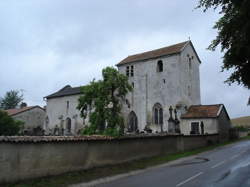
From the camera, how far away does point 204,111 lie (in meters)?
33.0

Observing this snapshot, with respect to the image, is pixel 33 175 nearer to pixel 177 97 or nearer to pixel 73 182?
pixel 73 182

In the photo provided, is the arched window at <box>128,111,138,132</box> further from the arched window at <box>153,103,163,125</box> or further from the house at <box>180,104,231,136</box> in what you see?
the house at <box>180,104,231,136</box>

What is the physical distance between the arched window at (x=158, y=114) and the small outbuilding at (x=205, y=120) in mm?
3711

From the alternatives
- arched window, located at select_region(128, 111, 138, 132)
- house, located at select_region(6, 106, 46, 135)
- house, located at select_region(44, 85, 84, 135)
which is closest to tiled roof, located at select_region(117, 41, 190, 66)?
arched window, located at select_region(128, 111, 138, 132)

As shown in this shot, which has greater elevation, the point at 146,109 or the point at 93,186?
the point at 146,109

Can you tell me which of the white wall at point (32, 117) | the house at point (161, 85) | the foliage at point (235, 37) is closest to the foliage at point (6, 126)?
the house at point (161, 85)

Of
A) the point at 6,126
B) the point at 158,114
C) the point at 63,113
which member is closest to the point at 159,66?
the point at 158,114

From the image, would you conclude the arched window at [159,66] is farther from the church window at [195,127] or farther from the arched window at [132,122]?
the church window at [195,127]

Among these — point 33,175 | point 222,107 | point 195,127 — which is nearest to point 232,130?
point 222,107

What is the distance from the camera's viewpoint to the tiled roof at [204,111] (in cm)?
3192

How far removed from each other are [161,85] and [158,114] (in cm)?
444

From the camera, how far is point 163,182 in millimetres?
9438

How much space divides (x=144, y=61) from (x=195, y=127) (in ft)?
44.1

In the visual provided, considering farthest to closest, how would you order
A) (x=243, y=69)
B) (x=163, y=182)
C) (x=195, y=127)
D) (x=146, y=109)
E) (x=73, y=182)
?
(x=146, y=109) → (x=195, y=127) → (x=243, y=69) → (x=73, y=182) → (x=163, y=182)
